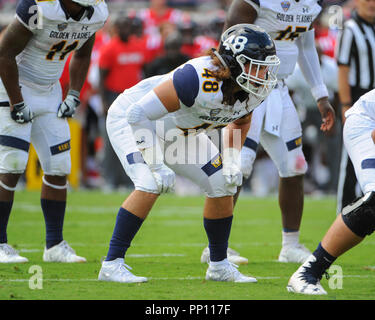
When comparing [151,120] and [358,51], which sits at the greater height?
[358,51]

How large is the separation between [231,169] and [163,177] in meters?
0.53

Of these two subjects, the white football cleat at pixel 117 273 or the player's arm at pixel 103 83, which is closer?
the white football cleat at pixel 117 273

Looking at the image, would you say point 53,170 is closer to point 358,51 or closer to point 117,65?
point 358,51

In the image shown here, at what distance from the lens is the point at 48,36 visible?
5.59m

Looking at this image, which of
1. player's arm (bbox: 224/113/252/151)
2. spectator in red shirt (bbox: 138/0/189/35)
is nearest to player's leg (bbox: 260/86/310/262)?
player's arm (bbox: 224/113/252/151)

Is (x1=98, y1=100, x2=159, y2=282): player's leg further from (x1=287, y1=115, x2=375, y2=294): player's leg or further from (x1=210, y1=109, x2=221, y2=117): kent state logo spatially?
(x1=287, y1=115, x2=375, y2=294): player's leg

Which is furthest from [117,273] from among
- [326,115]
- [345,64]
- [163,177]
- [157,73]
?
[157,73]

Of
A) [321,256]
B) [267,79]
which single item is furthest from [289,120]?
[321,256]

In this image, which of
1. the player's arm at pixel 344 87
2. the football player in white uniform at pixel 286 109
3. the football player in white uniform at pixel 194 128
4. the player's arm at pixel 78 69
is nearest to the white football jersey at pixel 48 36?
the player's arm at pixel 78 69

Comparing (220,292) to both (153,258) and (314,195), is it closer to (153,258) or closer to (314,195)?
(153,258)

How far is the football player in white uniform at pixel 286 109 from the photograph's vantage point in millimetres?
5789

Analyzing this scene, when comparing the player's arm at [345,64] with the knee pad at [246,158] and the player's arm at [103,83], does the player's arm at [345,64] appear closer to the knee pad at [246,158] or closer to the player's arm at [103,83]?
the knee pad at [246,158]

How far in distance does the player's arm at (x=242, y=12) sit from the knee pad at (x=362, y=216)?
1.94m
